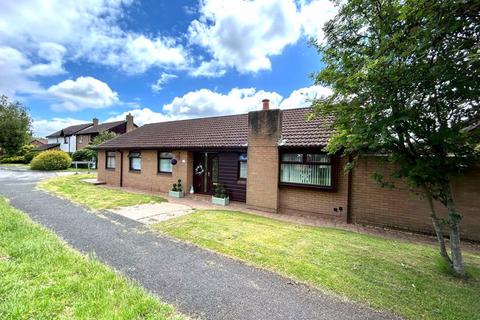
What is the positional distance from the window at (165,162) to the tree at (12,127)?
41.7 m

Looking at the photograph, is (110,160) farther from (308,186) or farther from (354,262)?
(354,262)

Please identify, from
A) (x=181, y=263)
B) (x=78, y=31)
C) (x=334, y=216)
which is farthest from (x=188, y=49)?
(x=181, y=263)

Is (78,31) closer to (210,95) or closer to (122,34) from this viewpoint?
(122,34)

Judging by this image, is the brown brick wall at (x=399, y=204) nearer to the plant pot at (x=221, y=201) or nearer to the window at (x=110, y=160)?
the plant pot at (x=221, y=201)

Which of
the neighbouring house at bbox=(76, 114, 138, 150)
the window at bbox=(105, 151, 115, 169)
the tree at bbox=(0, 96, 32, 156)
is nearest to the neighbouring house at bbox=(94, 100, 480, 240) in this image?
the window at bbox=(105, 151, 115, 169)

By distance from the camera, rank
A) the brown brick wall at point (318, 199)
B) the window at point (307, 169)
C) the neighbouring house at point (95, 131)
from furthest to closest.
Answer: the neighbouring house at point (95, 131)
the window at point (307, 169)
the brown brick wall at point (318, 199)

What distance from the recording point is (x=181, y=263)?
4391 millimetres

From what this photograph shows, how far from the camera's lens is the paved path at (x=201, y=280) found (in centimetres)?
305

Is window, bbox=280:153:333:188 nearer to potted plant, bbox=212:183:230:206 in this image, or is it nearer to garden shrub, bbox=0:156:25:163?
potted plant, bbox=212:183:230:206

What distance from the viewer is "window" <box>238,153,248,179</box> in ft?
34.8

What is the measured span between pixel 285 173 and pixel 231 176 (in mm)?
2752

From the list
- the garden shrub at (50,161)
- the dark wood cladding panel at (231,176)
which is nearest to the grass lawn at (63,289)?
the dark wood cladding panel at (231,176)

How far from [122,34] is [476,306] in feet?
50.7

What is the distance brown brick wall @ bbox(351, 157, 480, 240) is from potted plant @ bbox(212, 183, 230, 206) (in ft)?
16.5
